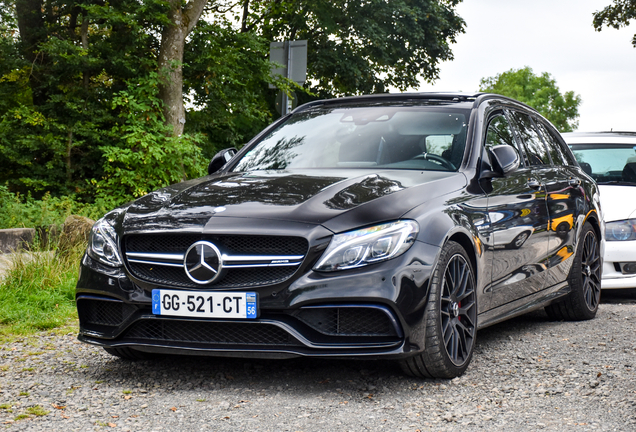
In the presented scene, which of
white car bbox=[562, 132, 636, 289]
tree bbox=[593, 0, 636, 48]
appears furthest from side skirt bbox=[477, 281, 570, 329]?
tree bbox=[593, 0, 636, 48]

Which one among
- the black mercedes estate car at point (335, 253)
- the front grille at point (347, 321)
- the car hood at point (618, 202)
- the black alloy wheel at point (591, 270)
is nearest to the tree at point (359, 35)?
the car hood at point (618, 202)

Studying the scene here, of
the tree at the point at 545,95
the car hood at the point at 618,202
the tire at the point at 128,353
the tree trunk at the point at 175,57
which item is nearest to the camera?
the tire at the point at 128,353

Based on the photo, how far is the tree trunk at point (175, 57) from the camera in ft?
48.0

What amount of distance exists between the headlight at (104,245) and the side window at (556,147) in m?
3.84

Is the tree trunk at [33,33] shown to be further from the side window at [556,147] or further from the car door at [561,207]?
the car door at [561,207]

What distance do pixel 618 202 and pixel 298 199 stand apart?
4898 millimetres

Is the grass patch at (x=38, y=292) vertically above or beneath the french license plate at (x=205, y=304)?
beneath

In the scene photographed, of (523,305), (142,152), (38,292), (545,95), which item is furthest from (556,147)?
(545,95)

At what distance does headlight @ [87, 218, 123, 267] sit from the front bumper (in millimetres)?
187

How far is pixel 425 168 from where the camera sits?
500 cm

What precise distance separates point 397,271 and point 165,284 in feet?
3.82

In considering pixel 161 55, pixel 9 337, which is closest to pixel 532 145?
pixel 9 337

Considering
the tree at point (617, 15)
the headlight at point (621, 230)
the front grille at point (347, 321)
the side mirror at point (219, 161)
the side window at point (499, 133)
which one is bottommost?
the headlight at point (621, 230)

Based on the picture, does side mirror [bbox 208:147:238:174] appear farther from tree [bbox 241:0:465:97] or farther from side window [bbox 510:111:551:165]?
tree [bbox 241:0:465:97]
